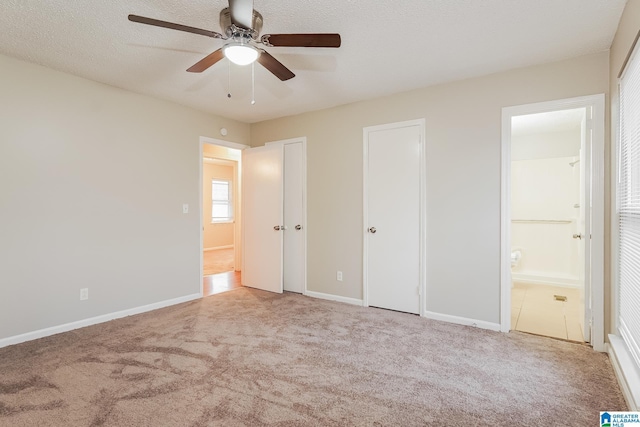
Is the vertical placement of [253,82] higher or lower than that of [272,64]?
higher

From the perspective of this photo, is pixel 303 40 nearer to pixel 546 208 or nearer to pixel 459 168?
pixel 459 168

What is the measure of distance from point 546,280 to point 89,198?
654 cm

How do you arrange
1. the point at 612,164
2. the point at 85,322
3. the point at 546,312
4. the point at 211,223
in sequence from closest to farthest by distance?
the point at 612,164 < the point at 85,322 < the point at 546,312 < the point at 211,223

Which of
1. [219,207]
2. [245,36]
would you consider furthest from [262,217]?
[219,207]

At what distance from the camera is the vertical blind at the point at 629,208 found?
77.9 inches

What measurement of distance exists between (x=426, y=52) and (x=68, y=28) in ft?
9.22

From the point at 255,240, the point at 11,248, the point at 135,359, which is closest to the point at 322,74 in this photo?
the point at 255,240

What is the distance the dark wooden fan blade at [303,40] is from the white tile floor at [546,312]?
10.5 feet

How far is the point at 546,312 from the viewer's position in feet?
12.3

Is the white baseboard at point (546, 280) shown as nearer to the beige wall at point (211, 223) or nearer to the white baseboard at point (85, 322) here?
the white baseboard at point (85, 322)

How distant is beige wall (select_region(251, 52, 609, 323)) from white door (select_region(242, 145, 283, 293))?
947 millimetres

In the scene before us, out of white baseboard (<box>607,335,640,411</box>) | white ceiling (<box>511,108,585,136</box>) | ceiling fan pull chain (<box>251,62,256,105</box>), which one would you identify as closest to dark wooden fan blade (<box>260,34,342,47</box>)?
ceiling fan pull chain (<box>251,62,256,105</box>)

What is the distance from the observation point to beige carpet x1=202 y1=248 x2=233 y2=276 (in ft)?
20.6

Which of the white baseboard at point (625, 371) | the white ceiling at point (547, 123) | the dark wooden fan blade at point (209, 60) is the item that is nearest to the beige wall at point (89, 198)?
the dark wooden fan blade at point (209, 60)
